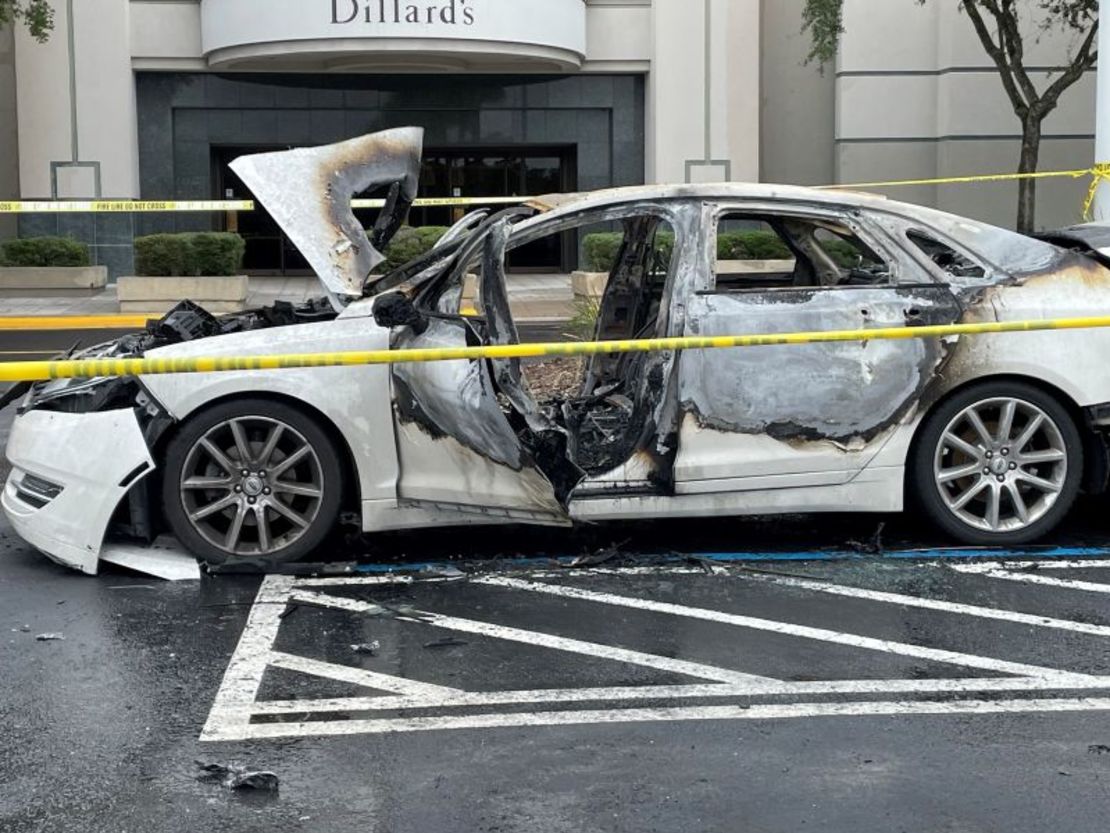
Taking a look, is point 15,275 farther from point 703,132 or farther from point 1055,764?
point 1055,764

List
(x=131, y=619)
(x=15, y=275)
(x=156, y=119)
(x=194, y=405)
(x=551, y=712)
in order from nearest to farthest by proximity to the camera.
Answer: (x=551, y=712), (x=131, y=619), (x=194, y=405), (x=15, y=275), (x=156, y=119)

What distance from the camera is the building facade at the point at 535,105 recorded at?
25422 mm

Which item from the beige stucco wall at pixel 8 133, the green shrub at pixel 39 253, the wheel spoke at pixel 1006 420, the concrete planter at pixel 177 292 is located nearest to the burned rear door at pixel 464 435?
the wheel spoke at pixel 1006 420

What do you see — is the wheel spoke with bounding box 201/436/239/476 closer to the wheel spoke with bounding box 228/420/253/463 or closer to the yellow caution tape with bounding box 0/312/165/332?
the wheel spoke with bounding box 228/420/253/463

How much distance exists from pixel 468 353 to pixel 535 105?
2132 cm

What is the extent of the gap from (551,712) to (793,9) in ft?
80.8

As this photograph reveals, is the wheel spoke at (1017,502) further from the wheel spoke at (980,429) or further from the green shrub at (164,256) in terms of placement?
the green shrub at (164,256)

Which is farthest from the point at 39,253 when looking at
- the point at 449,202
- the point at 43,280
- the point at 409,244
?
the point at 449,202

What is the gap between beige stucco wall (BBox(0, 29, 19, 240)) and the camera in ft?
84.3

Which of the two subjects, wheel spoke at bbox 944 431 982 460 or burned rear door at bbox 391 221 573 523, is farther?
wheel spoke at bbox 944 431 982 460

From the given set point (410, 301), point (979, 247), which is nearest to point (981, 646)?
point (979, 247)

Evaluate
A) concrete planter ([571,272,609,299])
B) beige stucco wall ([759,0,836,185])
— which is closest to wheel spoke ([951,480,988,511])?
concrete planter ([571,272,609,299])

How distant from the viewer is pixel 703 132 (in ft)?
87.0

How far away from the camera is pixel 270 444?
246 inches
